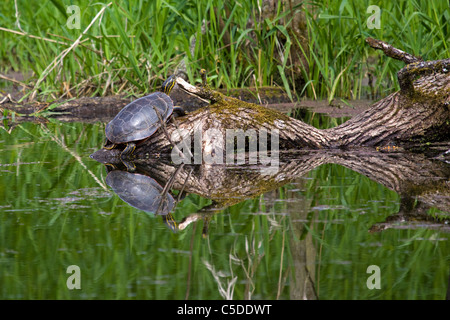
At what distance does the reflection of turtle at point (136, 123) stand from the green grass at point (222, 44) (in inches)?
62.5

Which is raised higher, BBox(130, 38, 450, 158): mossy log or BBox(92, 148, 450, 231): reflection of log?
BBox(130, 38, 450, 158): mossy log

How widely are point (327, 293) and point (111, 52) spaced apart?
19.0ft

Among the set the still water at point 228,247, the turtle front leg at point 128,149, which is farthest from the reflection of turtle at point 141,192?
the turtle front leg at point 128,149

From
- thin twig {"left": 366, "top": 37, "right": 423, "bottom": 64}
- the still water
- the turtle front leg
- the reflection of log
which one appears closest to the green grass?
thin twig {"left": 366, "top": 37, "right": 423, "bottom": 64}

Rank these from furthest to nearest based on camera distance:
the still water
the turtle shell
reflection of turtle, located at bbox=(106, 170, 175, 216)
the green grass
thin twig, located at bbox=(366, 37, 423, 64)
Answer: the green grass < the turtle shell < thin twig, located at bbox=(366, 37, 423, 64) < reflection of turtle, located at bbox=(106, 170, 175, 216) < the still water

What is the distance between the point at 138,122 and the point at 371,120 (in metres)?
1.77

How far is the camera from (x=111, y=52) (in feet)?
24.0

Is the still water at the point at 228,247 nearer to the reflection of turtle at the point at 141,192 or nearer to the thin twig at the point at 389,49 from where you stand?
the reflection of turtle at the point at 141,192

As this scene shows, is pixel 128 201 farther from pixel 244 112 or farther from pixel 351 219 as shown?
pixel 244 112

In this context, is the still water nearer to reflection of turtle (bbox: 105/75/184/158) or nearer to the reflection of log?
the reflection of log

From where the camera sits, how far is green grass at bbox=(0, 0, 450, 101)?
20.8 ft

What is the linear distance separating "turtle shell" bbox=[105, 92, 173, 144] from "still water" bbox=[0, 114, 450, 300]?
3.28 ft

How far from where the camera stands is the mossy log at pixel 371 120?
4391 mm

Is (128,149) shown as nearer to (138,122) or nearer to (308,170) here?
(138,122)
